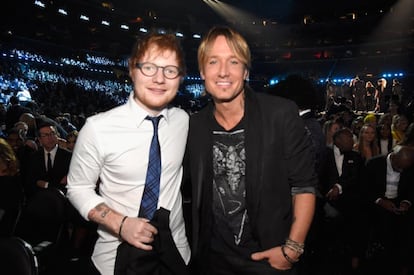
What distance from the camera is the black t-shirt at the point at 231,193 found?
1782mm

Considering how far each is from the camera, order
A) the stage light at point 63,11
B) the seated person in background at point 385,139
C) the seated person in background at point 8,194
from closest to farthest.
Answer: the seated person in background at point 8,194
the seated person in background at point 385,139
the stage light at point 63,11

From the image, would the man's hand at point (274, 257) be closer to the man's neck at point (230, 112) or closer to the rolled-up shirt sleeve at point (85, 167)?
the man's neck at point (230, 112)

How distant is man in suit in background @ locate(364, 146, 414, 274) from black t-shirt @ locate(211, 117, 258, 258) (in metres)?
2.59

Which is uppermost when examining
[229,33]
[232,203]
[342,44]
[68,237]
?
[342,44]

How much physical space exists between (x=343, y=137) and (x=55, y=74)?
1980cm

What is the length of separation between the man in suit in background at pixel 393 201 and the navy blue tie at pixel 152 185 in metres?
3.01

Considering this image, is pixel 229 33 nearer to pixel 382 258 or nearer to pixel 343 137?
pixel 343 137

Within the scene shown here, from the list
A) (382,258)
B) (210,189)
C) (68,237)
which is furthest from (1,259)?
(382,258)

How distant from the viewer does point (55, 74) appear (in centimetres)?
2050

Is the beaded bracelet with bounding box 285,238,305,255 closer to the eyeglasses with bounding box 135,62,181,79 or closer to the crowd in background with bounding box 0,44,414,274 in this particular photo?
the eyeglasses with bounding box 135,62,181,79

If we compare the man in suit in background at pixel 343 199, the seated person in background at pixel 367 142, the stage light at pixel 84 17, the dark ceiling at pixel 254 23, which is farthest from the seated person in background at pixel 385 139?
the stage light at pixel 84 17

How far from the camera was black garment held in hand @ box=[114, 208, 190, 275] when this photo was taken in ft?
4.81

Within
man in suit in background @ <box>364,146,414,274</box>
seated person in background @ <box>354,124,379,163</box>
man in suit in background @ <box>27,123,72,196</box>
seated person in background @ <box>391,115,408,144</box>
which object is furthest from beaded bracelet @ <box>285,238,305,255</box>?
seated person in background @ <box>391,115,408,144</box>

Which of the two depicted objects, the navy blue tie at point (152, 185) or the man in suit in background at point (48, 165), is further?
the man in suit in background at point (48, 165)
